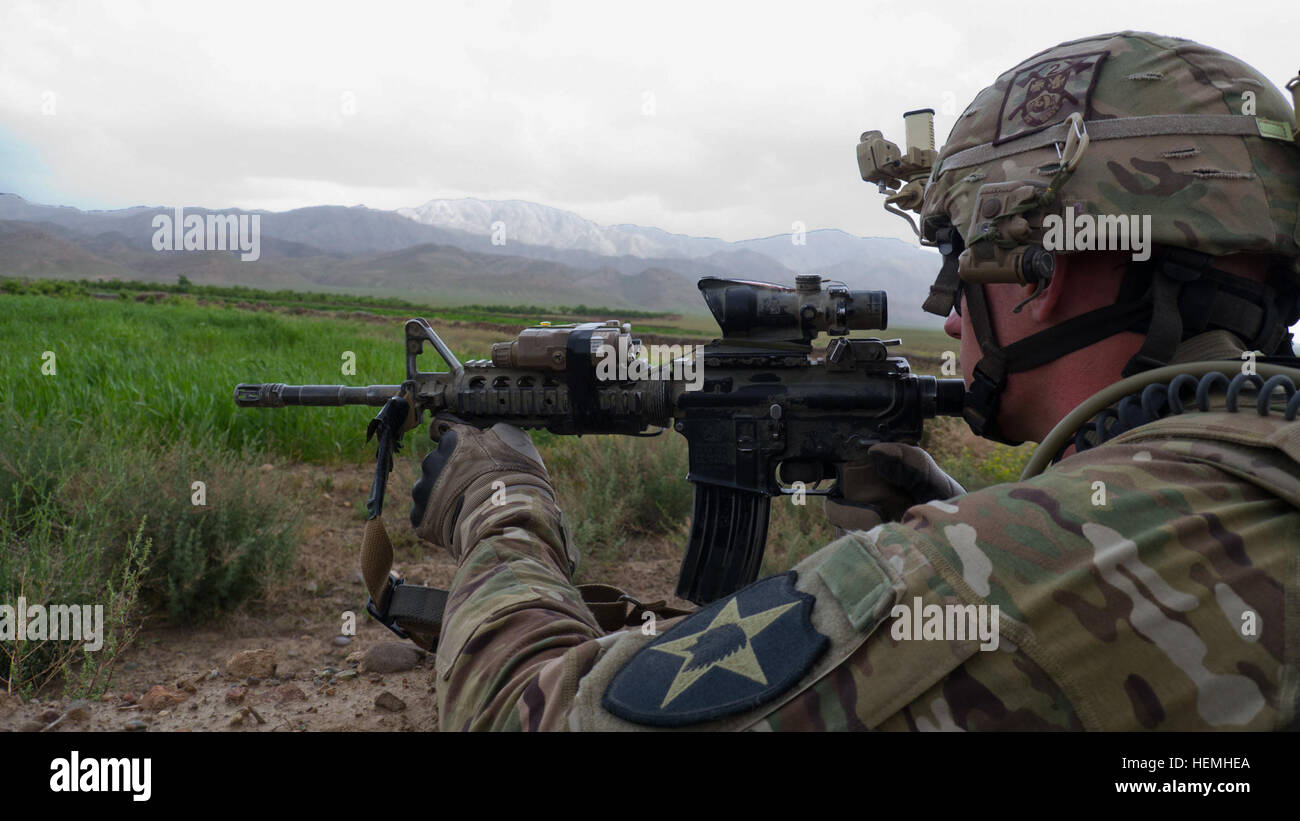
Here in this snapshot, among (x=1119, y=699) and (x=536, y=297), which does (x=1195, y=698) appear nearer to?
(x=1119, y=699)

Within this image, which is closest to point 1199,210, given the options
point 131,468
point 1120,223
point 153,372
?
point 1120,223

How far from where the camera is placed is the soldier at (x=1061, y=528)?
1.24m

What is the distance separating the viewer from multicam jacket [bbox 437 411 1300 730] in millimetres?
1224

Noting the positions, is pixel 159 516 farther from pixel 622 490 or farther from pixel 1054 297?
pixel 1054 297

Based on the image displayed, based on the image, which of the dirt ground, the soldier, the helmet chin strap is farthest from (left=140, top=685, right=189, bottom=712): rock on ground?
the helmet chin strap

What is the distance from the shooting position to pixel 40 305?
1559 cm

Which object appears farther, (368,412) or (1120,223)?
(368,412)

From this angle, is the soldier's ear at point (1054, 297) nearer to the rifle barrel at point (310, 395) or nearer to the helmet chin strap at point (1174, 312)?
the helmet chin strap at point (1174, 312)

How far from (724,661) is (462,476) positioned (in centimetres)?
177

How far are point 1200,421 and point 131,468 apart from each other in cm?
510

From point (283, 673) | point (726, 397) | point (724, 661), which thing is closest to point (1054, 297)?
point (724, 661)

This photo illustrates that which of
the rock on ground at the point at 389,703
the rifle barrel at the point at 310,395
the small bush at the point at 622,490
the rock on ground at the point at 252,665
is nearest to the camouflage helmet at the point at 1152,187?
the rifle barrel at the point at 310,395

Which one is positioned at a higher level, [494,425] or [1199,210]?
[1199,210]

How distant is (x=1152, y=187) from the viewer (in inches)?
81.0
